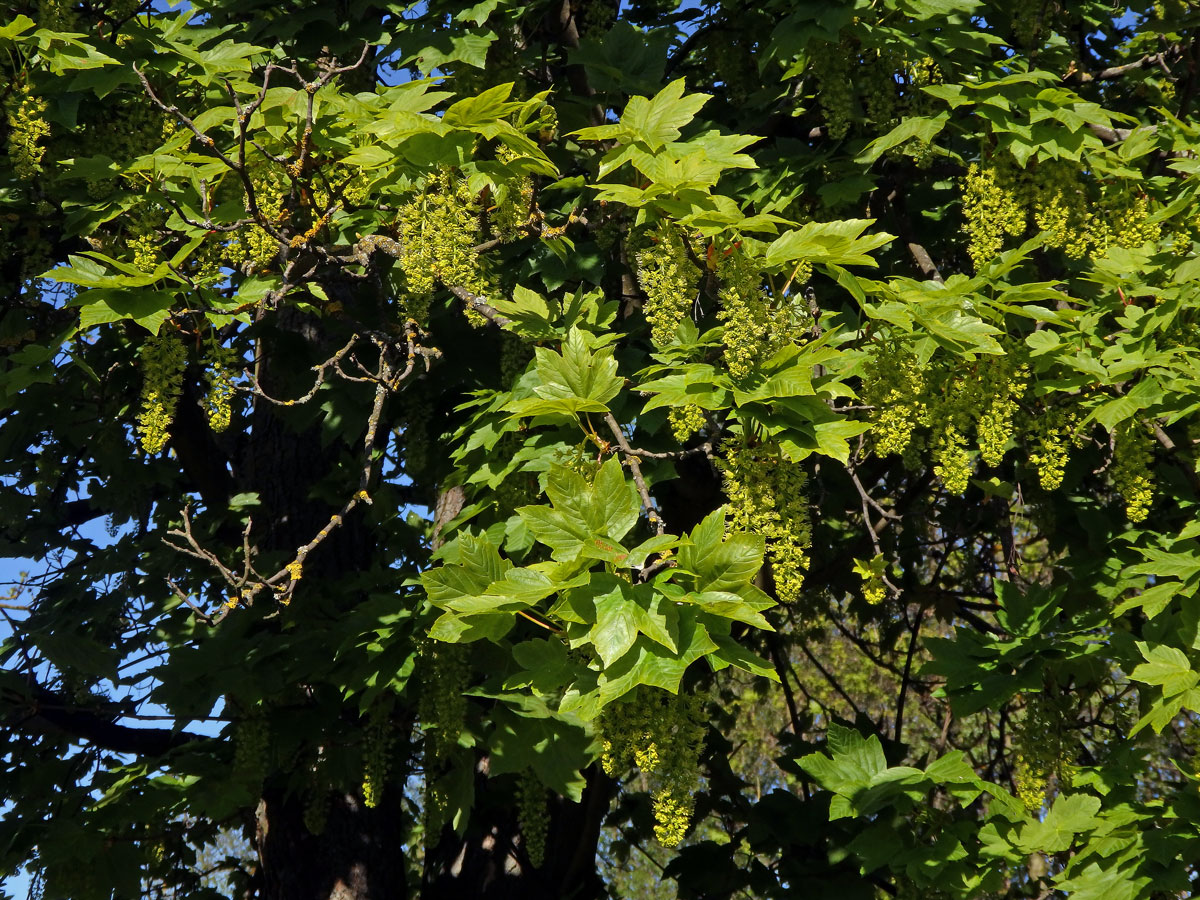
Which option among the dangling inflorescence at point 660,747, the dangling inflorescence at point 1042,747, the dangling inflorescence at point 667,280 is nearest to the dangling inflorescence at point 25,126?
the dangling inflorescence at point 667,280

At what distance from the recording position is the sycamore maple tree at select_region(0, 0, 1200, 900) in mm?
2604

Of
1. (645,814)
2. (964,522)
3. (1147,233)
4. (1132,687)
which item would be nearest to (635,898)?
(645,814)

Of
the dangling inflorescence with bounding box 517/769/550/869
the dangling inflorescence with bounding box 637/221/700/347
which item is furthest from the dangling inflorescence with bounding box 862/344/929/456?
the dangling inflorescence with bounding box 517/769/550/869

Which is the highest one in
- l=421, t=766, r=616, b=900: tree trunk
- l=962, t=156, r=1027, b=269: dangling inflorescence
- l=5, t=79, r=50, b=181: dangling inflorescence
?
l=5, t=79, r=50, b=181: dangling inflorescence

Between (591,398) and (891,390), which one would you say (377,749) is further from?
(891,390)

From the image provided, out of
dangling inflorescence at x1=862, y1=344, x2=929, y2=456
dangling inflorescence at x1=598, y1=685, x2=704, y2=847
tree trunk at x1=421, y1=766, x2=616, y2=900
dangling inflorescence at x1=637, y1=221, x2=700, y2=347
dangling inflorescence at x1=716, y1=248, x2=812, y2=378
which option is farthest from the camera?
tree trunk at x1=421, y1=766, x2=616, y2=900

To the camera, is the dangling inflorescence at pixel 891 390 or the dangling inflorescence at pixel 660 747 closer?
the dangling inflorescence at pixel 660 747

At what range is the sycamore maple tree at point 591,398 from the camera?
2.60m

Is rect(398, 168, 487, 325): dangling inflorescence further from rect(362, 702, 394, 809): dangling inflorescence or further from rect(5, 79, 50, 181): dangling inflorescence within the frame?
rect(362, 702, 394, 809): dangling inflorescence

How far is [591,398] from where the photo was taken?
2533 millimetres

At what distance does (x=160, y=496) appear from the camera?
17.5ft

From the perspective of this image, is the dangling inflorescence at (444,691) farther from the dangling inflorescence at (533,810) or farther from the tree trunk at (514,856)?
the tree trunk at (514,856)

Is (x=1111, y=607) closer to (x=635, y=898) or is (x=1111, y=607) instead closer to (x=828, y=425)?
(x=828, y=425)

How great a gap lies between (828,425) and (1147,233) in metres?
1.64
